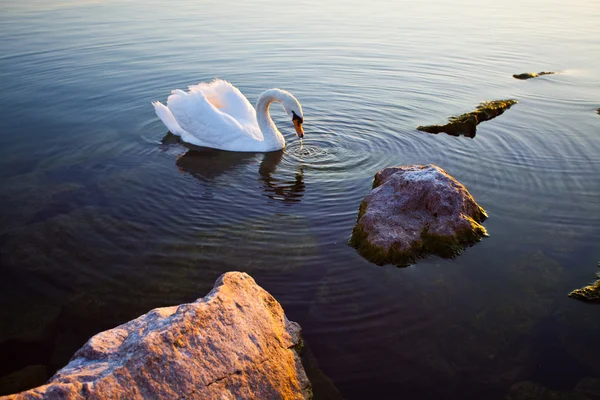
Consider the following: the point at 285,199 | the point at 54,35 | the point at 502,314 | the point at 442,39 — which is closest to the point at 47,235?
the point at 285,199

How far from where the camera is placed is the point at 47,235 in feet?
25.6

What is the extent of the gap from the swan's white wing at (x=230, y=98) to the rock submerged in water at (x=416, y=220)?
16.9 feet

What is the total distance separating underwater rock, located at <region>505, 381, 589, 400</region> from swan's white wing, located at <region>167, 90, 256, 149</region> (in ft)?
24.1

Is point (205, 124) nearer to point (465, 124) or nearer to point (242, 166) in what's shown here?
point (242, 166)

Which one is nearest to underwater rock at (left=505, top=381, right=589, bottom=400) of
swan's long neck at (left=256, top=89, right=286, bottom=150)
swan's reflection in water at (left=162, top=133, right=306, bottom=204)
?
swan's reflection in water at (left=162, top=133, right=306, bottom=204)

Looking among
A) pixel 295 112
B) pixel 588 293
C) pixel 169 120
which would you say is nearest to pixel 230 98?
pixel 169 120

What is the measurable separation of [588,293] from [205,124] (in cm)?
779

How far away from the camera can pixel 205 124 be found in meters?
11.3

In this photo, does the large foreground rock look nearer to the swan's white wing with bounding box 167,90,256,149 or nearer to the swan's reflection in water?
the swan's reflection in water

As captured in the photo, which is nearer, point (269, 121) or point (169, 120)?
point (269, 121)

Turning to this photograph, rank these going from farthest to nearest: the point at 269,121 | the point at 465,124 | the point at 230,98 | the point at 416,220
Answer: the point at 230,98 < the point at 465,124 < the point at 269,121 < the point at 416,220

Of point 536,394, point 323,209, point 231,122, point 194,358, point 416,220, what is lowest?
point 536,394

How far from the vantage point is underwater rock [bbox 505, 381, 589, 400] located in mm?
5086

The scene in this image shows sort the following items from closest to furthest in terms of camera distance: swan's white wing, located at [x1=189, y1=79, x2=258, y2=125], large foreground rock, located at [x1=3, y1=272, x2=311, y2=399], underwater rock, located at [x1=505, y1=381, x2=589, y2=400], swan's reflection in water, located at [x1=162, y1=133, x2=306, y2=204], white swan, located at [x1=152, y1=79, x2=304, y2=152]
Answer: large foreground rock, located at [x1=3, y1=272, x2=311, y2=399]
underwater rock, located at [x1=505, y1=381, x2=589, y2=400]
swan's reflection in water, located at [x1=162, y1=133, x2=306, y2=204]
white swan, located at [x1=152, y1=79, x2=304, y2=152]
swan's white wing, located at [x1=189, y1=79, x2=258, y2=125]
